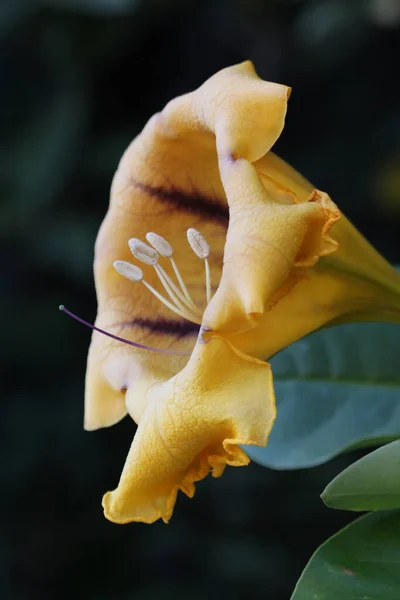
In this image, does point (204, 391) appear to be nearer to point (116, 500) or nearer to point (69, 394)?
point (116, 500)

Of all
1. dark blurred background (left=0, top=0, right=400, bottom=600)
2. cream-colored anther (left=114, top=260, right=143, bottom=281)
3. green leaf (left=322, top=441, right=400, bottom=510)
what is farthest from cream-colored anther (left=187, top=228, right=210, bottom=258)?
dark blurred background (left=0, top=0, right=400, bottom=600)

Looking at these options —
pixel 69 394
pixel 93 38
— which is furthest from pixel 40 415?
pixel 93 38

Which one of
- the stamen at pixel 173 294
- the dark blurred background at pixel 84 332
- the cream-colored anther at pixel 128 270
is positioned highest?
the cream-colored anther at pixel 128 270

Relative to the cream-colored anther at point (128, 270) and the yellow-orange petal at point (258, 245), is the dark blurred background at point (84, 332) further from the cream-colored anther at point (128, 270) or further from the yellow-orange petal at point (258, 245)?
the yellow-orange petal at point (258, 245)

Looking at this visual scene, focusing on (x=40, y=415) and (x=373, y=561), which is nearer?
(x=373, y=561)

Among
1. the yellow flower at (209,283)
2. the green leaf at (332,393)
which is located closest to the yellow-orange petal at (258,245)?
the yellow flower at (209,283)

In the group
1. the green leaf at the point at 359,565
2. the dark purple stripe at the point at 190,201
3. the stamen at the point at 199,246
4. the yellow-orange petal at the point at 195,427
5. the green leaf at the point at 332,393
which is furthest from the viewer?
the green leaf at the point at 332,393

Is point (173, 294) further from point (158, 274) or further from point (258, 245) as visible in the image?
point (258, 245)
